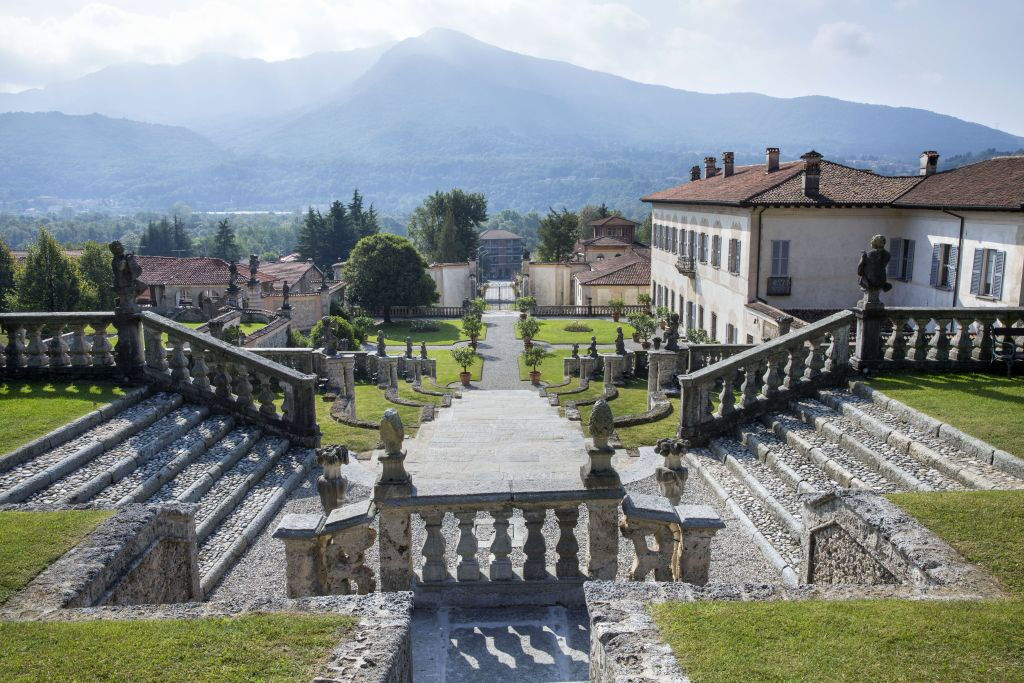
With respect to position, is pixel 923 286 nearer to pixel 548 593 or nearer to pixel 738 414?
pixel 738 414

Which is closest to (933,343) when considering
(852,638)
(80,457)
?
(852,638)

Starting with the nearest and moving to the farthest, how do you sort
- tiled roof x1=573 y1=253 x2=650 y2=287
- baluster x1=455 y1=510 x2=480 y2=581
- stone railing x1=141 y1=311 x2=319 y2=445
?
1. baluster x1=455 y1=510 x2=480 y2=581
2. stone railing x1=141 y1=311 x2=319 y2=445
3. tiled roof x1=573 y1=253 x2=650 y2=287

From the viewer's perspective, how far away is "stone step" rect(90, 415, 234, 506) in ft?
29.5

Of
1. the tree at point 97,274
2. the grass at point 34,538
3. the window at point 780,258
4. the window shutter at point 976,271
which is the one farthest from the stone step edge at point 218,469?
the tree at point 97,274

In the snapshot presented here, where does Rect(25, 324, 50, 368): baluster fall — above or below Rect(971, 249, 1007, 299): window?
below

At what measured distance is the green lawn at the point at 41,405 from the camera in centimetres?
998

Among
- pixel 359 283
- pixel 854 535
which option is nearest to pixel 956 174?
pixel 854 535

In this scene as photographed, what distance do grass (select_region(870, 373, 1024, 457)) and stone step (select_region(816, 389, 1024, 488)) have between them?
0.33 metres

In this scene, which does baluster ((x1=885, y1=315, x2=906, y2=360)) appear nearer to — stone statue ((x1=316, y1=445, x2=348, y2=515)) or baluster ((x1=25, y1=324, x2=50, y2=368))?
stone statue ((x1=316, y1=445, x2=348, y2=515))

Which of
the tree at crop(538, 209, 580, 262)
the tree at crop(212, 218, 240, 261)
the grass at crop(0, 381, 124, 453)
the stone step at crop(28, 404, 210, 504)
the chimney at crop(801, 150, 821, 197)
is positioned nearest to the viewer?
the stone step at crop(28, 404, 210, 504)

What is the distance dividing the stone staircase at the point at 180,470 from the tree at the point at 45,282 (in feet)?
140

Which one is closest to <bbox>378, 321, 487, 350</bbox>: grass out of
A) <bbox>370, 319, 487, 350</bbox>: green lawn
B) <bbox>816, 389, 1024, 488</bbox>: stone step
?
<bbox>370, 319, 487, 350</bbox>: green lawn

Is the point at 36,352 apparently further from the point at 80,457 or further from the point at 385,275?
the point at 385,275

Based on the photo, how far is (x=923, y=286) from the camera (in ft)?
90.1
